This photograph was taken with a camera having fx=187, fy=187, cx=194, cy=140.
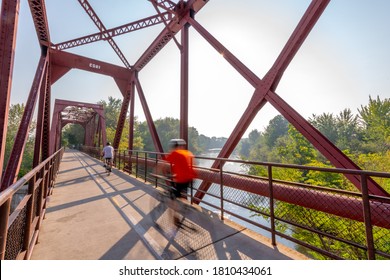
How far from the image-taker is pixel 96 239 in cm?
334

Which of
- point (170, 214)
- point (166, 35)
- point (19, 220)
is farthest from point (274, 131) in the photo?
point (19, 220)

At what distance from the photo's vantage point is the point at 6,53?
3.48m

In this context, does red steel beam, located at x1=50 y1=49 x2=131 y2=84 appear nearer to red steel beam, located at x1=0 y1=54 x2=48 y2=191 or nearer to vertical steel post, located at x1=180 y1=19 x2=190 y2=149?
red steel beam, located at x1=0 y1=54 x2=48 y2=191

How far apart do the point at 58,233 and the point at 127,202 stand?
1.97 m

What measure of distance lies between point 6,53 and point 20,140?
7.64ft

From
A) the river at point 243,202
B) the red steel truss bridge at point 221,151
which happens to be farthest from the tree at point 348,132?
the red steel truss bridge at point 221,151

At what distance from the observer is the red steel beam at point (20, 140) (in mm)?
4207

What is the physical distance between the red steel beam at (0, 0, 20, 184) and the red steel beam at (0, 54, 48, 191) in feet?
4.11

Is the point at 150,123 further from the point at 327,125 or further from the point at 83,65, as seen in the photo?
the point at 327,125

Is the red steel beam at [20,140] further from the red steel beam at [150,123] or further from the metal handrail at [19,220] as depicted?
the red steel beam at [150,123]

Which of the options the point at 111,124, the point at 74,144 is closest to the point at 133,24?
the point at 111,124

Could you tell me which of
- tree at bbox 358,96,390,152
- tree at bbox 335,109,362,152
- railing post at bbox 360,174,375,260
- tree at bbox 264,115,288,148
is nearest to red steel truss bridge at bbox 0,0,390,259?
railing post at bbox 360,174,375,260
